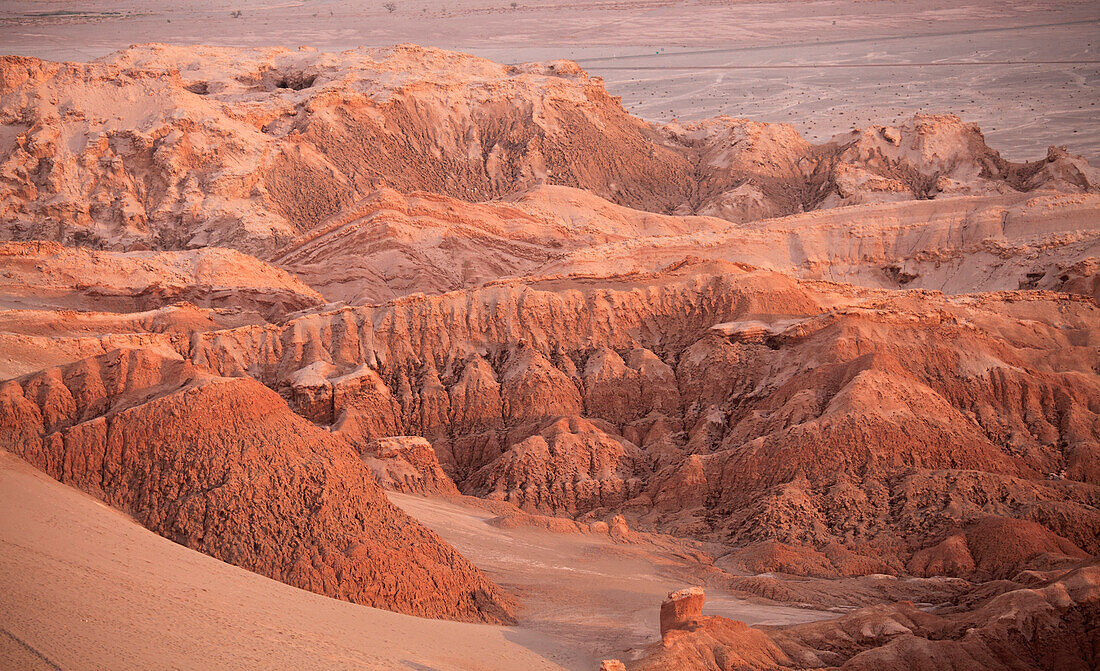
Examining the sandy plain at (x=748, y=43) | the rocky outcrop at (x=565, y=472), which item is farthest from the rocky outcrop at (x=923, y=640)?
the sandy plain at (x=748, y=43)

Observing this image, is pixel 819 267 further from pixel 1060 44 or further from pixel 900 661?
pixel 1060 44

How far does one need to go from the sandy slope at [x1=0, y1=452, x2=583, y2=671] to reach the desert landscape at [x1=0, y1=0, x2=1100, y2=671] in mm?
64

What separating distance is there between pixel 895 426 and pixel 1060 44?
78.2 m

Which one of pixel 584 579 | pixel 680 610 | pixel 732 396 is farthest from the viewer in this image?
pixel 732 396

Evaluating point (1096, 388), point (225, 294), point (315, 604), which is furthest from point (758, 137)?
point (315, 604)

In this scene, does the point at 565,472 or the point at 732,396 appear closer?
the point at 565,472

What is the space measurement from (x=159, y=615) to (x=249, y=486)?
4.71 meters

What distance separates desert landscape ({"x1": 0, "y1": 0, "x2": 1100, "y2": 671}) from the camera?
19578mm

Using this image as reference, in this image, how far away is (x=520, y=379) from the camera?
34875mm

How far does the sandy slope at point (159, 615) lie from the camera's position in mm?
14945

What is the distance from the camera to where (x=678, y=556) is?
27609 mm

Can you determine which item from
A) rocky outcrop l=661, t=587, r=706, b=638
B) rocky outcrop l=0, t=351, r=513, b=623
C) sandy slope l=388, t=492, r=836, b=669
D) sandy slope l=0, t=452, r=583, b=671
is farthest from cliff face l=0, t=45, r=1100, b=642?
sandy slope l=0, t=452, r=583, b=671

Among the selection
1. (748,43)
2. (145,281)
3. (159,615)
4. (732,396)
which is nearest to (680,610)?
(159,615)

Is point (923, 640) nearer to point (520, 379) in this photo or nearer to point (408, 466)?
point (408, 466)
